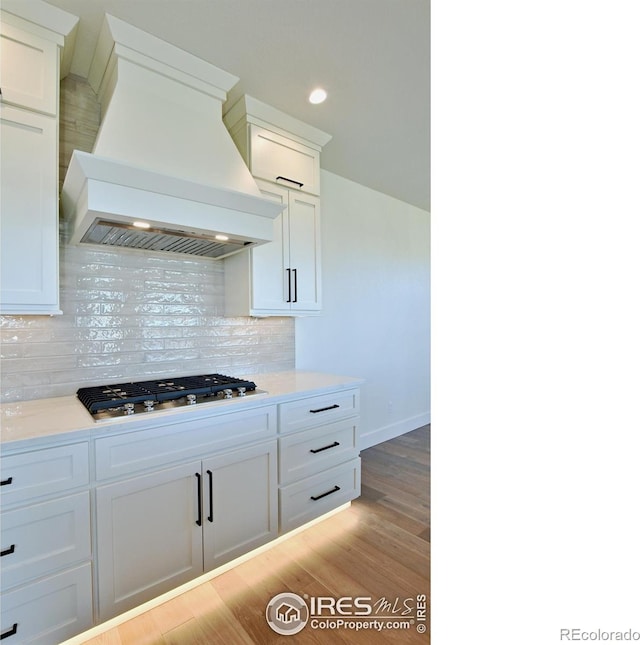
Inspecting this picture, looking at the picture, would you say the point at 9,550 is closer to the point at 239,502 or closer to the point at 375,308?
the point at 239,502

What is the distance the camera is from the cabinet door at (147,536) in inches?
57.9

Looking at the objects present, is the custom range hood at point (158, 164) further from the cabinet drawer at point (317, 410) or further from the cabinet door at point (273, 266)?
the cabinet drawer at point (317, 410)

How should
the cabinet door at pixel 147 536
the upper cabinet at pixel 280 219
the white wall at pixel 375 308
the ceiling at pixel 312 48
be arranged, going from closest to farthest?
1. the cabinet door at pixel 147 536
2. the ceiling at pixel 312 48
3. the upper cabinet at pixel 280 219
4. the white wall at pixel 375 308

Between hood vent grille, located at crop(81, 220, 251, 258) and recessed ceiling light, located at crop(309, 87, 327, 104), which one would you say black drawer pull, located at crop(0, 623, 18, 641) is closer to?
hood vent grille, located at crop(81, 220, 251, 258)

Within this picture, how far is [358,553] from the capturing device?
204cm

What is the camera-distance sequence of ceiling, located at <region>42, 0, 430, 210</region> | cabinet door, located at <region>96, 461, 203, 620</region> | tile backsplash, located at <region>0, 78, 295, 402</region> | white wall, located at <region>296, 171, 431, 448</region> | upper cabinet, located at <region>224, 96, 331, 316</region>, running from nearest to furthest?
cabinet door, located at <region>96, 461, 203, 620</region> → ceiling, located at <region>42, 0, 430, 210</region> → tile backsplash, located at <region>0, 78, 295, 402</region> → upper cabinet, located at <region>224, 96, 331, 316</region> → white wall, located at <region>296, 171, 431, 448</region>

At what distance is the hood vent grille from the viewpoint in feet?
5.82

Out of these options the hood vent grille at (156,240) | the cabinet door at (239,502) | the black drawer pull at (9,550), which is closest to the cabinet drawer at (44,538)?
the black drawer pull at (9,550)

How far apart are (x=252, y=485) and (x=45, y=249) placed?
1510 millimetres

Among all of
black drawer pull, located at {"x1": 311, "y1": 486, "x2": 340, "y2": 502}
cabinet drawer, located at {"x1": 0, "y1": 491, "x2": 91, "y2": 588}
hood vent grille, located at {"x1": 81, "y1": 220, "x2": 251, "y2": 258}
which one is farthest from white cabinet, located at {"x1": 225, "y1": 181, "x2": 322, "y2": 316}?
cabinet drawer, located at {"x1": 0, "y1": 491, "x2": 91, "y2": 588}

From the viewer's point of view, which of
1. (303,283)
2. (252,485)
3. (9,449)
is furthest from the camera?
(303,283)

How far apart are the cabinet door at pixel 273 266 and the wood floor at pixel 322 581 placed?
1471mm

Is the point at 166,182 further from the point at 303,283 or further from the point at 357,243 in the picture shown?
the point at 357,243
